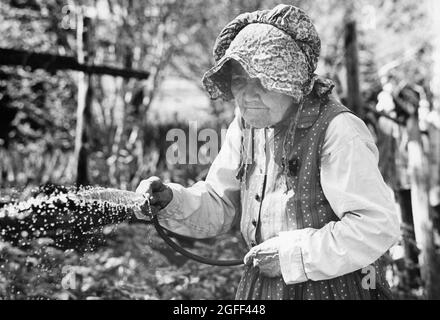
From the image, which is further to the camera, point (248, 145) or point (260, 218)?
point (248, 145)

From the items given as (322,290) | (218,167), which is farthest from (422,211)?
(322,290)

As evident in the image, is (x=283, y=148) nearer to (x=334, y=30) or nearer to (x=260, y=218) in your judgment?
(x=260, y=218)

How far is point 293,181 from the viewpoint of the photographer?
76.0 inches

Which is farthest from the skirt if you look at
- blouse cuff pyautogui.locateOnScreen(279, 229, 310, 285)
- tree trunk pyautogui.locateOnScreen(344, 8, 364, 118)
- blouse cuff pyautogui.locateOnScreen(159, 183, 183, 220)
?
tree trunk pyautogui.locateOnScreen(344, 8, 364, 118)

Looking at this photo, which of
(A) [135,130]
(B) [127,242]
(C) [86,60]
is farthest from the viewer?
(A) [135,130]

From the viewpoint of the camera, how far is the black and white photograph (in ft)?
6.05

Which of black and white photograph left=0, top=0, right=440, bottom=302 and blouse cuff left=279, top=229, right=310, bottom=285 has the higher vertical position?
black and white photograph left=0, top=0, right=440, bottom=302

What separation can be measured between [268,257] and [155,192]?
1.44 feet

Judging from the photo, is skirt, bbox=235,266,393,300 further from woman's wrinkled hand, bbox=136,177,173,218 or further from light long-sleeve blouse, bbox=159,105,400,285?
woman's wrinkled hand, bbox=136,177,173,218

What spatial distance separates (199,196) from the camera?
2.16 m

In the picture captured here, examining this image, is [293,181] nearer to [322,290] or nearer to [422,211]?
[322,290]
